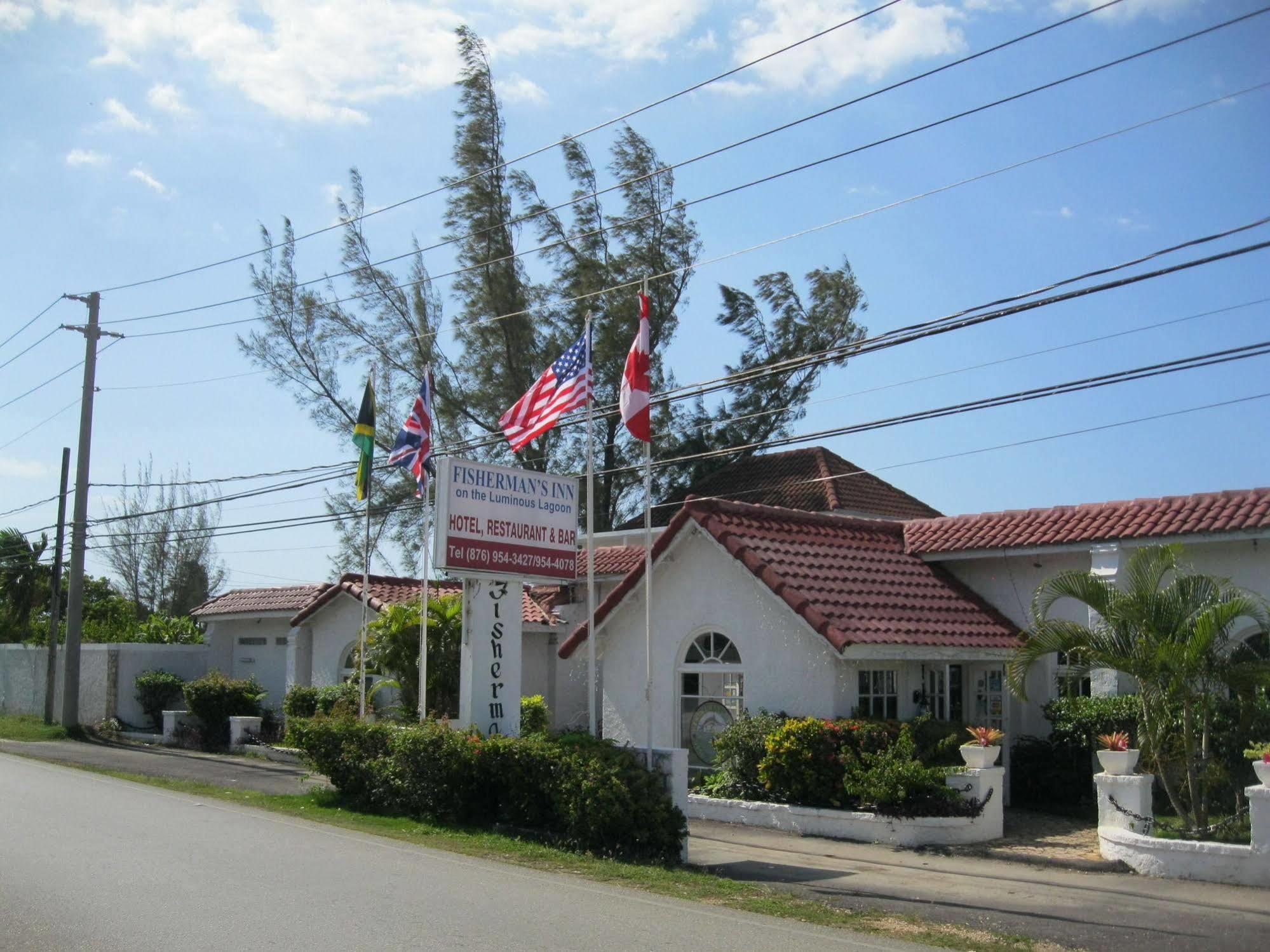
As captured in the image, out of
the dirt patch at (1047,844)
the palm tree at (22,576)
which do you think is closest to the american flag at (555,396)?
the dirt patch at (1047,844)

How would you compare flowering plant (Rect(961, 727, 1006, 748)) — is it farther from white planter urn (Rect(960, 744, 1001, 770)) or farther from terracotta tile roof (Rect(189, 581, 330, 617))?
terracotta tile roof (Rect(189, 581, 330, 617))

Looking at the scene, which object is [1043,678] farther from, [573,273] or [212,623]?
[212,623]

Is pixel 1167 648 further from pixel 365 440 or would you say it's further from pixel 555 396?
pixel 365 440

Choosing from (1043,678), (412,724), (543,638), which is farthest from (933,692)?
(543,638)

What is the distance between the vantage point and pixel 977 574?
19.4 m

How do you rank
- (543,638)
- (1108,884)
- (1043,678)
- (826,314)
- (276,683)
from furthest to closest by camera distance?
(826,314), (276,683), (543,638), (1043,678), (1108,884)

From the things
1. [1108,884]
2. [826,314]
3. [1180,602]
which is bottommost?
[1108,884]

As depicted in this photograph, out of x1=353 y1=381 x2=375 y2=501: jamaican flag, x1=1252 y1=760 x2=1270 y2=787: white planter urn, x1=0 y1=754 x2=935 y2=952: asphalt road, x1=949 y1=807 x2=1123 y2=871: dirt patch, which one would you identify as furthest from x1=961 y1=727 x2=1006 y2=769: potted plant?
x1=353 y1=381 x2=375 y2=501: jamaican flag

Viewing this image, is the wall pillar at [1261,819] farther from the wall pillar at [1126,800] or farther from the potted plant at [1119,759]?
the potted plant at [1119,759]

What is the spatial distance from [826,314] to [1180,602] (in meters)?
22.4

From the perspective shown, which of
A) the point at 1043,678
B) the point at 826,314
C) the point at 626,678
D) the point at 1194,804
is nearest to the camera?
the point at 1194,804

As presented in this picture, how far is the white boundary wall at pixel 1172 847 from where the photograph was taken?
11.6 metres

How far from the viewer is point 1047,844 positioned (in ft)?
Result: 46.8

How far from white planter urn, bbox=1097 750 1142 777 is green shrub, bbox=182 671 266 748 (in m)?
20.8
